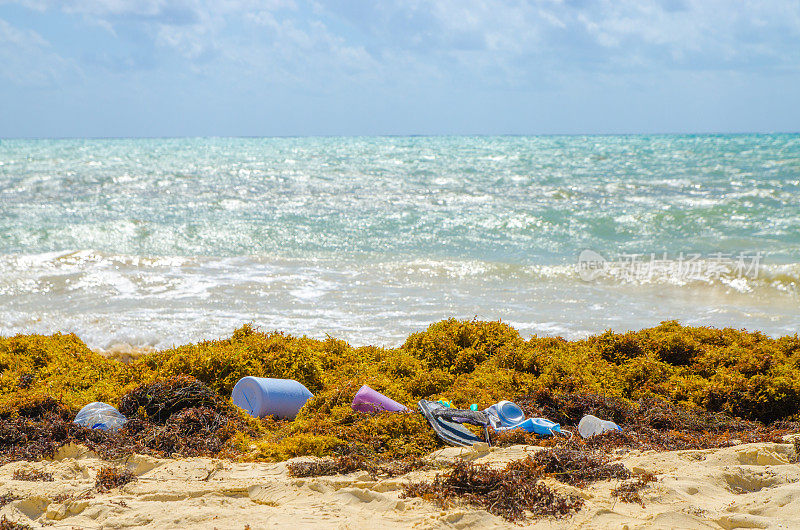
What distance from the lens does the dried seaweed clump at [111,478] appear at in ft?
12.0

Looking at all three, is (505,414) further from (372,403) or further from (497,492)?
(497,492)

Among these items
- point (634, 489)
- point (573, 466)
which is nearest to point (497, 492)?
point (573, 466)

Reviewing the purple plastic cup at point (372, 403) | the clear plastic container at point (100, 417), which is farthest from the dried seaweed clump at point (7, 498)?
the purple plastic cup at point (372, 403)

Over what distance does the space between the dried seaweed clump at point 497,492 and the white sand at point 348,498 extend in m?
0.08

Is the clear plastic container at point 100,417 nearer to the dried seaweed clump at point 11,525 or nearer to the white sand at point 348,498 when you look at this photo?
the white sand at point 348,498

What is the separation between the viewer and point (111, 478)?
372 cm

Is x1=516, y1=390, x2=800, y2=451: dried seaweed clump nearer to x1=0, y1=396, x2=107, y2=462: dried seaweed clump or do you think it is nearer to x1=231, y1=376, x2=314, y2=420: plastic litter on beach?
x1=231, y1=376, x2=314, y2=420: plastic litter on beach

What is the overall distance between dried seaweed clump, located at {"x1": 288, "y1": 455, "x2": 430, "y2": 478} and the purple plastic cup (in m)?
0.78

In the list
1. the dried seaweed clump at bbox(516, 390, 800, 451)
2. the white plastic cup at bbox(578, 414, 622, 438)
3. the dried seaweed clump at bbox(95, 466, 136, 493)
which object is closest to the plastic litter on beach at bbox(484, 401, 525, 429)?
the dried seaweed clump at bbox(516, 390, 800, 451)

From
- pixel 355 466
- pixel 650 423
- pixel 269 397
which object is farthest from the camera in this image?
pixel 269 397

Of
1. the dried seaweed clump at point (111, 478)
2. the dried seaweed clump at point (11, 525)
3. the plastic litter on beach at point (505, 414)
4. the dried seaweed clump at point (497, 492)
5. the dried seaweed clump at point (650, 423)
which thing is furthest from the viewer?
the plastic litter on beach at point (505, 414)

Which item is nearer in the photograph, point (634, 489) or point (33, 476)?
point (634, 489)

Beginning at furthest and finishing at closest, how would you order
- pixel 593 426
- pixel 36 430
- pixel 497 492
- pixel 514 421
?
pixel 514 421 → pixel 593 426 → pixel 36 430 → pixel 497 492

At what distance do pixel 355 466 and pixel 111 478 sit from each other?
1404 mm
